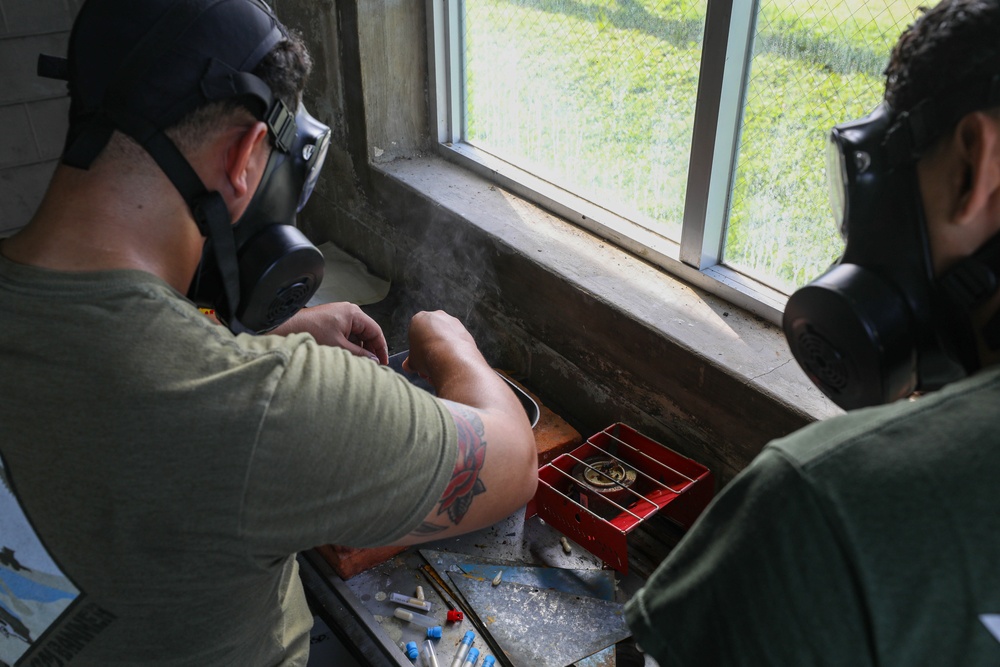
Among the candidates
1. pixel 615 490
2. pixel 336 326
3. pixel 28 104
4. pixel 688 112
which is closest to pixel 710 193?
pixel 688 112

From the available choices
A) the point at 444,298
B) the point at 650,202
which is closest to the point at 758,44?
the point at 650,202

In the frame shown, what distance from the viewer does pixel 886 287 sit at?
993 mm

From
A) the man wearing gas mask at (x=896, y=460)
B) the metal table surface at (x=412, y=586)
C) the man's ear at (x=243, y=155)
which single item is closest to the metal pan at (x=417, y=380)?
the metal table surface at (x=412, y=586)

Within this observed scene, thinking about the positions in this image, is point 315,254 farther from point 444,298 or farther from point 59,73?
point 444,298

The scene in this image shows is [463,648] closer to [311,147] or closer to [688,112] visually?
[311,147]

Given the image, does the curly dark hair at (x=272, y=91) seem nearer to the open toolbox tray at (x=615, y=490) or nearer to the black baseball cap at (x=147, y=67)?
the black baseball cap at (x=147, y=67)

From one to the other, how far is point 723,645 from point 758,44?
1454 millimetres

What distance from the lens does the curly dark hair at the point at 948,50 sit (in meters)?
0.85

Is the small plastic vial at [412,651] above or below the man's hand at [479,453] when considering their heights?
below

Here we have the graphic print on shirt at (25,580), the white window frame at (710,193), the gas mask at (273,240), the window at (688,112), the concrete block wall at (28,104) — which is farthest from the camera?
the concrete block wall at (28,104)

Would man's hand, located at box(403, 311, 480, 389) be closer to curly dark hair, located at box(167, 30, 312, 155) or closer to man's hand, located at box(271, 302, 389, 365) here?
man's hand, located at box(271, 302, 389, 365)

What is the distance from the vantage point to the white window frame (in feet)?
6.08

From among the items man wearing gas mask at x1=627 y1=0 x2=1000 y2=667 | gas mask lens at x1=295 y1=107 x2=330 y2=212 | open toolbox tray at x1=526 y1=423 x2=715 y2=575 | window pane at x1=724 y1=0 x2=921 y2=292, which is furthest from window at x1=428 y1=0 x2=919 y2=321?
gas mask lens at x1=295 y1=107 x2=330 y2=212

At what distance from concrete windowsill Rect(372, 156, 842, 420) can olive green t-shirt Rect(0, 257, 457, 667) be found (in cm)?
89
